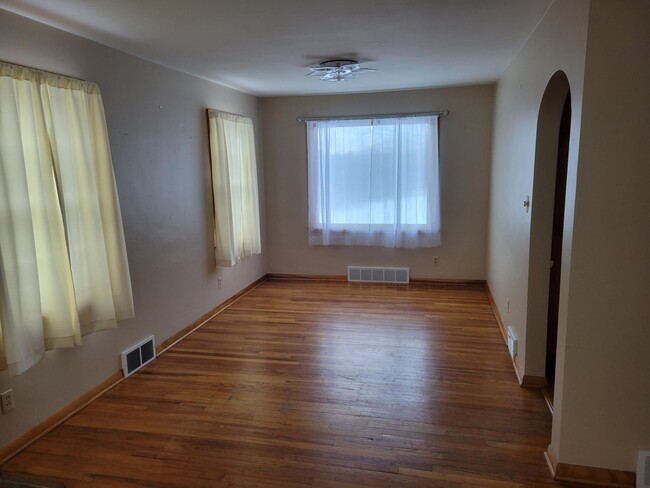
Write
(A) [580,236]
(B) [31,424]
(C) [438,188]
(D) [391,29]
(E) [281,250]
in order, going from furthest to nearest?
(E) [281,250], (C) [438,188], (D) [391,29], (B) [31,424], (A) [580,236]

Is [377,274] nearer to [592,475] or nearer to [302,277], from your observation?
→ [302,277]

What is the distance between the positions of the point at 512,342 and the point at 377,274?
8.70 ft

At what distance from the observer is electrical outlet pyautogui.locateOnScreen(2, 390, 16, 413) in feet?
7.77

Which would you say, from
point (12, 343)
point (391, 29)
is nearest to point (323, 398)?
point (12, 343)

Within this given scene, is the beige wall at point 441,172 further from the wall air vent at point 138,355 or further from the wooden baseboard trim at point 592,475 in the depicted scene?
the wooden baseboard trim at point 592,475

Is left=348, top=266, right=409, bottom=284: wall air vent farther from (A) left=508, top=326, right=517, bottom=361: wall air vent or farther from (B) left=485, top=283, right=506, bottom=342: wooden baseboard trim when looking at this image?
(A) left=508, top=326, right=517, bottom=361: wall air vent

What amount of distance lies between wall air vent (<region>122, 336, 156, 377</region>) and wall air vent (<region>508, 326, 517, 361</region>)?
2.87 metres

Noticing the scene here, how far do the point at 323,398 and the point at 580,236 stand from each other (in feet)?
6.07

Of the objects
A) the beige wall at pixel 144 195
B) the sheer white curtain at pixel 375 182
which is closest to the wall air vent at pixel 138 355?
the beige wall at pixel 144 195

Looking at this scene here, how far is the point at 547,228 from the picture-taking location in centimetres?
281

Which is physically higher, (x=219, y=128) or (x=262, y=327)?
(x=219, y=128)

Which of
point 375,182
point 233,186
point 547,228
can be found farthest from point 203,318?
point 547,228

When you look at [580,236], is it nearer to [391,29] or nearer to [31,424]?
[391,29]

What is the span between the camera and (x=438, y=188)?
17.6ft
